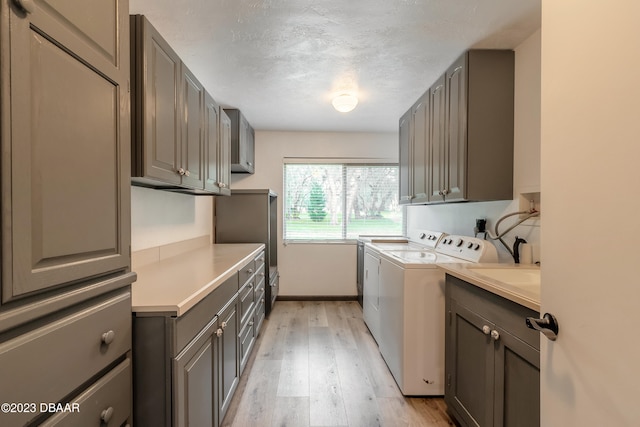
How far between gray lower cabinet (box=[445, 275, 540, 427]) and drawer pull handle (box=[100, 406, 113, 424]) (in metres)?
1.38

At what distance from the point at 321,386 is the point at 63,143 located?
2085mm

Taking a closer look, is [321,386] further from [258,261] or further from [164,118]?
[164,118]

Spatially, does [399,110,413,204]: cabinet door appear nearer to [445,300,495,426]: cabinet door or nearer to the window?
the window

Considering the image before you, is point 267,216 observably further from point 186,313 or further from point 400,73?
point 186,313

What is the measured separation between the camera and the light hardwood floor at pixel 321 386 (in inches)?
70.0

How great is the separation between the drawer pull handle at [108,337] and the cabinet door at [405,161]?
267cm

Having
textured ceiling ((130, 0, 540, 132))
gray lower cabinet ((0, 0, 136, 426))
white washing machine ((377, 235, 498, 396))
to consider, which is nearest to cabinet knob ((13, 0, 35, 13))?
gray lower cabinet ((0, 0, 136, 426))

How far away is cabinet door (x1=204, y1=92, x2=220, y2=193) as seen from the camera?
2.13 meters

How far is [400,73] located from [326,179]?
2.03 m

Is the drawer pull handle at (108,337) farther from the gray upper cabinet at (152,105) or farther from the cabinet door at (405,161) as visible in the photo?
the cabinet door at (405,161)

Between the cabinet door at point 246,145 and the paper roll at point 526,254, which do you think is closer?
the paper roll at point 526,254

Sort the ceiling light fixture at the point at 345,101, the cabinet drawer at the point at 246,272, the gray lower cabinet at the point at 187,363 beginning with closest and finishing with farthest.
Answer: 1. the gray lower cabinet at the point at 187,363
2. the cabinet drawer at the point at 246,272
3. the ceiling light fixture at the point at 345,101

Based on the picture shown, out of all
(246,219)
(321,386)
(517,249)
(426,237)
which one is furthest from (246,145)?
(517,249)


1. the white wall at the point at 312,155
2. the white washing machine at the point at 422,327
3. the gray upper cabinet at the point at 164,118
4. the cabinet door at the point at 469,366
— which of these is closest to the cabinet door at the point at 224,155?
the gray upper cabinet at the point at 164,118
